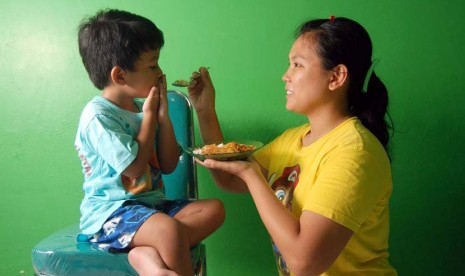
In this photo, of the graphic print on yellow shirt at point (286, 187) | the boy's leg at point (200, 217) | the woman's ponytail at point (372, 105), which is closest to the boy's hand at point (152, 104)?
the boy's leg at point (200, 217)

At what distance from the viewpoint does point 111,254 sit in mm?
1011

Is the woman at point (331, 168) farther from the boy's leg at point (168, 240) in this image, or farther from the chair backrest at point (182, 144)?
the chair backrest at point (182, 144)

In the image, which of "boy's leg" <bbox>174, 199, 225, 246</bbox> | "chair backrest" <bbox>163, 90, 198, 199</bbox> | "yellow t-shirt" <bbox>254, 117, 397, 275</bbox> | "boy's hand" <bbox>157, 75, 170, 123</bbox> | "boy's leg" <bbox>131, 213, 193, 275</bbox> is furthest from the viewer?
"chair backrest" <bbox>163, 90, 198, 199</bbox>

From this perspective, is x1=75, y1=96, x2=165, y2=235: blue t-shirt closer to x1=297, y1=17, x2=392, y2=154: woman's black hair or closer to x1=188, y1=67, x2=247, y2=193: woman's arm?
x1=188, y1=67, x2=247, y2=193: woman's arm

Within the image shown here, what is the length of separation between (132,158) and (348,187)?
52cm

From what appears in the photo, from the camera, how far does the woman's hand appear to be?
127cm

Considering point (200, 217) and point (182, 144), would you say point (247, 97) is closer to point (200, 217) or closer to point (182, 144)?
point (182, 144)

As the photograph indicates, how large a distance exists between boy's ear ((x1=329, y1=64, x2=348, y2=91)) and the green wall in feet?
1.51

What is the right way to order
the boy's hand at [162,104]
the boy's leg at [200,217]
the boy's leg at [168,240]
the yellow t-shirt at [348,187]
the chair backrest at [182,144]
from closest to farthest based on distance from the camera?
the yellow t-shirt at [348,187] < the boy's leg at [168,240] < the boy's leg at [200,217] < the boy's hand at [162,104] < the chair backrest at [182,144]

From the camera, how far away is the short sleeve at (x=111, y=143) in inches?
40.2

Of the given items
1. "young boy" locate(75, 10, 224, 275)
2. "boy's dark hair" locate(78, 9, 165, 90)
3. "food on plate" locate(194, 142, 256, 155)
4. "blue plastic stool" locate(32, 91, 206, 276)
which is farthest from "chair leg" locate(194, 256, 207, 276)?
"boy's dark hair" locate(78, 9, 165, 90)

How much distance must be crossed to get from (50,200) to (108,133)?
70cm

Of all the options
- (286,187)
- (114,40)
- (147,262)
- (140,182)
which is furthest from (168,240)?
(114,40)

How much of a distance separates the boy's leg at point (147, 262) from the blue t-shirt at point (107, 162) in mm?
136
